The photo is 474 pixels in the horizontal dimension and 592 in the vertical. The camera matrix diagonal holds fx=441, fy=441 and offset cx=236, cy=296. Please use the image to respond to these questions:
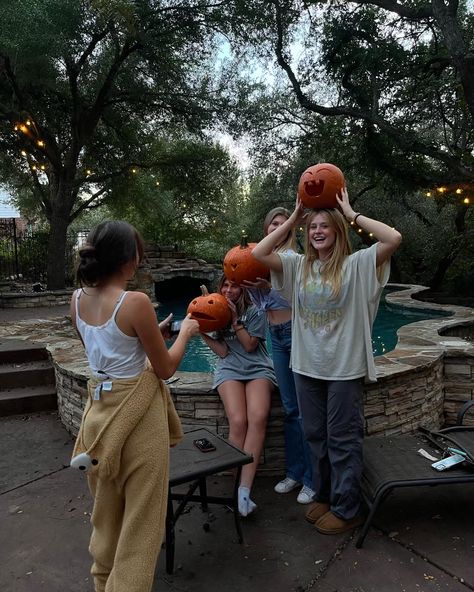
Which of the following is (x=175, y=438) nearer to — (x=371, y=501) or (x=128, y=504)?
(x=128, y=504)

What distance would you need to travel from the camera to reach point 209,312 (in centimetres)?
273

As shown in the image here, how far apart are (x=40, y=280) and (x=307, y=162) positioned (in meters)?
9.56

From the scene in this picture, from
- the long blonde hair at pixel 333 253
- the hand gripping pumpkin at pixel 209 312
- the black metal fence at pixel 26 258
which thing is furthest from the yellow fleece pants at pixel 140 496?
the black metal fence at pixel 26 258

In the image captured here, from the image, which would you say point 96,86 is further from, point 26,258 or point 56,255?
point 26,258

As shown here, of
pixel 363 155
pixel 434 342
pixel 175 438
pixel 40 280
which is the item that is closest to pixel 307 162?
pixel 363 155

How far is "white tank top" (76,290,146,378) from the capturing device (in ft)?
5.36

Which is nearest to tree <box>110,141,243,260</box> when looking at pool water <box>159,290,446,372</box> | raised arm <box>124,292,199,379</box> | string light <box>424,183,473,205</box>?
pool water <box>159,290,446,372</box>

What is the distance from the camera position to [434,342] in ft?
14.8

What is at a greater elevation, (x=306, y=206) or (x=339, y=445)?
(x=306, y=206)

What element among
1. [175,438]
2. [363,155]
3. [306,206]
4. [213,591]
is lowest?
[213,591]

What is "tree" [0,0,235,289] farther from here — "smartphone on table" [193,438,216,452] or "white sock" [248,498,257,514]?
"white sock" [248,498,257,514]

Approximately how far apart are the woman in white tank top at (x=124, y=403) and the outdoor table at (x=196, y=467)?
36cm

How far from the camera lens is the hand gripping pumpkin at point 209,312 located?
2738 millimetres

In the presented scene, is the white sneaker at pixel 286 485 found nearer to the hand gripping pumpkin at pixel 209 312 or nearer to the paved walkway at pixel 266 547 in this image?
the paved walkway at pixel 266 547
